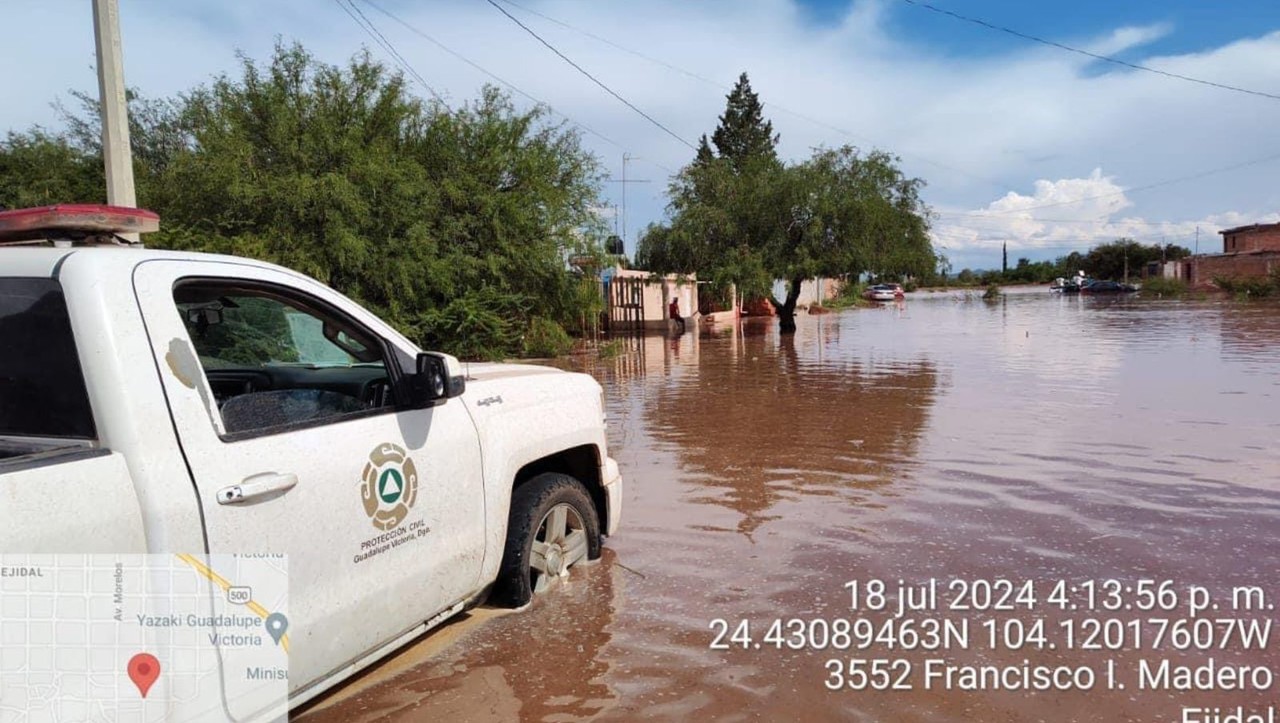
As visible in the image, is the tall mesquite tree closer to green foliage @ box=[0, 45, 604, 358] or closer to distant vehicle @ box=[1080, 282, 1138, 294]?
green foliage @ box=[0, 45, 604, 358]

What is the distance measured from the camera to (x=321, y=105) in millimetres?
16406

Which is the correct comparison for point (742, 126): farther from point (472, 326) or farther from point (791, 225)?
point (472, 326)

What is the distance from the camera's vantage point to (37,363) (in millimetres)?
2434

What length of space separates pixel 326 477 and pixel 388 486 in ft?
1.04

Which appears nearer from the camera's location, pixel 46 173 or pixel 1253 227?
pixel 46 173

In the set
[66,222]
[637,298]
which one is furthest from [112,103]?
[637,298]

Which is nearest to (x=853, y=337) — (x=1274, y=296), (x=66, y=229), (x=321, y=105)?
(x=321, y=105)

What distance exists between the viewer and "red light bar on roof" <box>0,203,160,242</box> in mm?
2779

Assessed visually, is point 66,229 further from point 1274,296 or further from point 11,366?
point 1274,296

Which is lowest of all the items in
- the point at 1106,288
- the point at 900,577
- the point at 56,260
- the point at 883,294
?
the point at 900,577

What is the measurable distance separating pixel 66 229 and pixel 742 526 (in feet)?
14.8

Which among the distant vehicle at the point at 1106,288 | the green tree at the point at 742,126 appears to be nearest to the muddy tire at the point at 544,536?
the green tree at the point at 742,126

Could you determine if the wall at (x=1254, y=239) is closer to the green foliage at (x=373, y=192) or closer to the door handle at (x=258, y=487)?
the green foliage at (x=373, y=192)

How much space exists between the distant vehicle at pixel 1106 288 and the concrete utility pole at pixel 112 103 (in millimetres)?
80487
